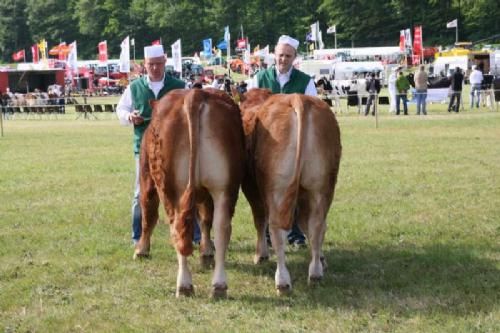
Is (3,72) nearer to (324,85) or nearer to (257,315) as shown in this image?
(324,85)

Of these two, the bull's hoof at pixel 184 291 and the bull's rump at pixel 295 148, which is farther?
the bull's hoof at pixel 184 291

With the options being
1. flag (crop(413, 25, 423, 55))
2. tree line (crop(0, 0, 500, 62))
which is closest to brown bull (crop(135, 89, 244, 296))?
flag (crop(413, 25, 423, 55))

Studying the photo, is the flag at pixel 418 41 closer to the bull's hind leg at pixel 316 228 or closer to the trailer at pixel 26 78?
the trailer at pixel 26 78

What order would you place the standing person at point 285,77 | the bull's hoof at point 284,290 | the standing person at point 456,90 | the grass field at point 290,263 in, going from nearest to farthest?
the grass field at point 290,263 < the bull's hoof at point 284,290 < the standing person at point 285,77 < the standing person at point 456,90

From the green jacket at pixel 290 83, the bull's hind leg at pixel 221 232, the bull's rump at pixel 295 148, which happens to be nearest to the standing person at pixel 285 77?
the green jacket at pixel 290 83

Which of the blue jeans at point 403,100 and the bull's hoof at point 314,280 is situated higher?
the blue jeans at point 403,100

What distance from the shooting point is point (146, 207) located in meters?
8.02

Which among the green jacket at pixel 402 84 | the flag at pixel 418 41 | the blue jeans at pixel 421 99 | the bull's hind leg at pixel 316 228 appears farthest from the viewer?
the flag at pixel 418 41

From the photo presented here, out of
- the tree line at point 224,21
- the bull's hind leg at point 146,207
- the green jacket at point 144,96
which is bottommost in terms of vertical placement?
the bull's hind leg at point 146,207

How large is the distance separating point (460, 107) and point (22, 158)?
20.7 m

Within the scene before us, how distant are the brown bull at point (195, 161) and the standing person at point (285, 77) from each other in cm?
130

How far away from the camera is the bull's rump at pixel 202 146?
21.5 ft

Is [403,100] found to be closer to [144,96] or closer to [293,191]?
[144,96]

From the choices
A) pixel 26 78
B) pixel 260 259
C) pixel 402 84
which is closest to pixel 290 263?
pixel 260 259
